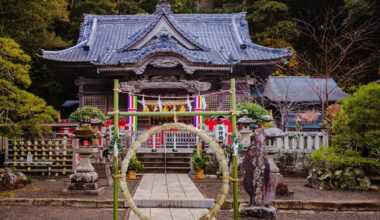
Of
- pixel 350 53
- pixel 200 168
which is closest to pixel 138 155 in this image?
pixel 200 168

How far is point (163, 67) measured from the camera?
18328mm

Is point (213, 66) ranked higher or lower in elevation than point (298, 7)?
lower

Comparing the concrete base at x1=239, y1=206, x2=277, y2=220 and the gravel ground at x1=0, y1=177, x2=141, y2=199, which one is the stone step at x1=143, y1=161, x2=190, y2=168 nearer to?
the gravel ground at x1=0, y1=177, x2=141, y2=199

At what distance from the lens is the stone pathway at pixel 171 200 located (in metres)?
7.54

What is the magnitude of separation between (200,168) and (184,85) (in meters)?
7.00

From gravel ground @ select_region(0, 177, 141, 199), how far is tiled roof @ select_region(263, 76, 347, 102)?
1194cm

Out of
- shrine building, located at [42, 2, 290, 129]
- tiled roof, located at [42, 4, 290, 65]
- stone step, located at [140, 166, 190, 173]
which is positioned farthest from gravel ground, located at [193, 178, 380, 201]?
tiled roof, located at [42, 4, 290, 65]

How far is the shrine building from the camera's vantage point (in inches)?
702

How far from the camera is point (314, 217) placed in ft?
24.8

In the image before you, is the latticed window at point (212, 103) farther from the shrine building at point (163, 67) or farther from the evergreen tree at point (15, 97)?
the evergreen tree at point (15, 97)

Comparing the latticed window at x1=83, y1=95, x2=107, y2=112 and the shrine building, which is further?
the latticed window at x1=83, y1=95, x2=107, y2=112

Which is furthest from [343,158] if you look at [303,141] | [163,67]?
[163,67]

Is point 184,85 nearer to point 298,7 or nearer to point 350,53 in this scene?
point 350,53

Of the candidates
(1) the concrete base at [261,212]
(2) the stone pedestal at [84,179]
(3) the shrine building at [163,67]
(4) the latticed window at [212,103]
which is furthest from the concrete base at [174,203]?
(4) the latticed window at [212,103]
